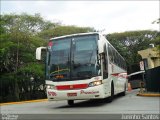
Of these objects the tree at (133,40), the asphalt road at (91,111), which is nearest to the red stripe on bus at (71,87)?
the asphalt road at (91,111)

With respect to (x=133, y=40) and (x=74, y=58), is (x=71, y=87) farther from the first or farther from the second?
(x=133, y=40)

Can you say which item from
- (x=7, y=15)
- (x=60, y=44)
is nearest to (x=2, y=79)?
(x=7, y=15)

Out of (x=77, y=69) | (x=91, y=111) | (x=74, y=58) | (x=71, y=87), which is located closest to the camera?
(x=91, y=111)

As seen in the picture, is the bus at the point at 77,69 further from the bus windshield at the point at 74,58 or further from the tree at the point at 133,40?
the tree at the point at 133,40

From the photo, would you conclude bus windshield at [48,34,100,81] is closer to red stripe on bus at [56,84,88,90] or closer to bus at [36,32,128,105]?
bus at [36,32,128,105]

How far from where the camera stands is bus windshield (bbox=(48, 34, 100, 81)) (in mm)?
16750

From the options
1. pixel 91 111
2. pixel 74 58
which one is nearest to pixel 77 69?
pixel 74 58

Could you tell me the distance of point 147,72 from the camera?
27.0 meters

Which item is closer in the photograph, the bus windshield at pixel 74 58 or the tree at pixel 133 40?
the bus windshield at pixel 74 58

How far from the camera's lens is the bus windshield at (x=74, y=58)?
1675 cm

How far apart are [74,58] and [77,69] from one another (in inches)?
21.3

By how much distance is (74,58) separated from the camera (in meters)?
17.0

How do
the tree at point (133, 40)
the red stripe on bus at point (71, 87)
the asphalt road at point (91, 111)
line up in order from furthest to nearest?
1. the tree at point (133, 40)
2. the red stripe on bus at point (71, 87)
3. the asphalt road at point (91, 111)

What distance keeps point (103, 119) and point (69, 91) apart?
5.04m
